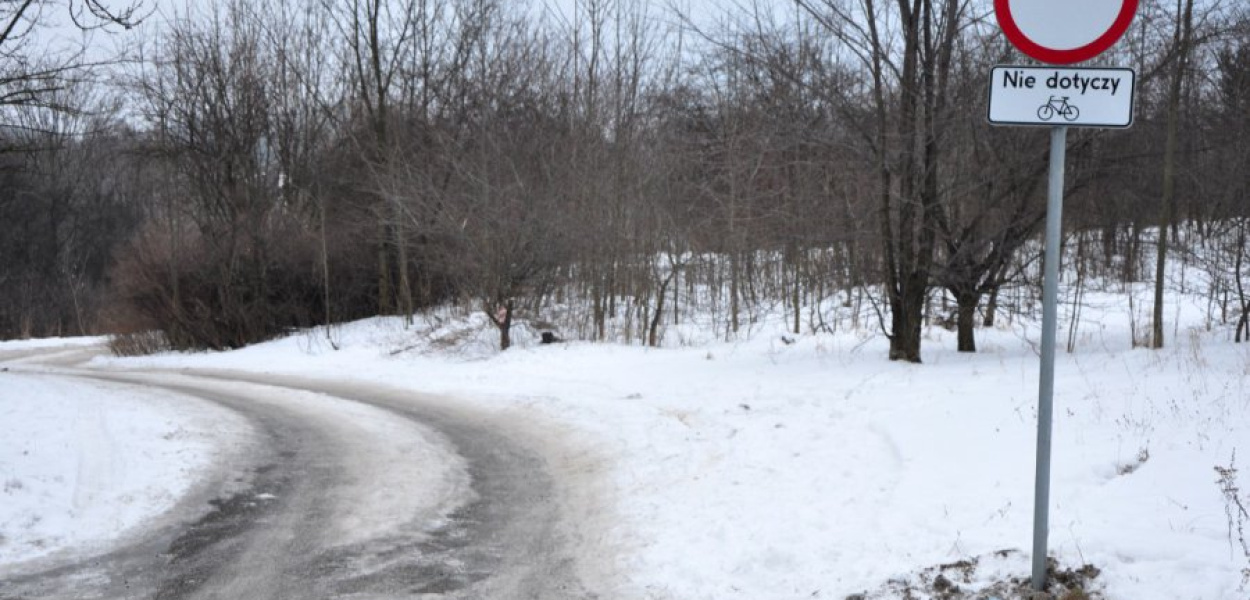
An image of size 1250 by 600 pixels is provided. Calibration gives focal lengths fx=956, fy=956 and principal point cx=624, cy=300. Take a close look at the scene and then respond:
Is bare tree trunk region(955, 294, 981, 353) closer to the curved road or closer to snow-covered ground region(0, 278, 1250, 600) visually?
snow-covered ground region(0, 278, 1250, 600)

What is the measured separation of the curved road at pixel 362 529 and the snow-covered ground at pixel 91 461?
0.35 metres

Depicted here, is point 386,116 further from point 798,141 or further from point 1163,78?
point 1163,78

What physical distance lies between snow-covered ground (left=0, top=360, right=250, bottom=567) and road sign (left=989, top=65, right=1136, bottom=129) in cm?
637

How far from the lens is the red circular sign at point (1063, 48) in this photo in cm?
407

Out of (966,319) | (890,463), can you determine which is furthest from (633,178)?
(890,463)

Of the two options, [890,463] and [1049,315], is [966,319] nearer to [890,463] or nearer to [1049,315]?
[890,463]

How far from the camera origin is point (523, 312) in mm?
21406

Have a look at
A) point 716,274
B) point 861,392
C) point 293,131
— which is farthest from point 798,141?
point 293,131

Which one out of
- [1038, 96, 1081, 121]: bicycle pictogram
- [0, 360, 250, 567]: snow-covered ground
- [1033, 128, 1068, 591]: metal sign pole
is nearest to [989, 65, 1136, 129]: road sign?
[1038, 96, 1081, 121]: bicycle pictogram

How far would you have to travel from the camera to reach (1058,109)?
4172 mm

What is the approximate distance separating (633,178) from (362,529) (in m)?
18.0

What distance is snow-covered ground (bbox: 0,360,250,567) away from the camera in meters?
6.89

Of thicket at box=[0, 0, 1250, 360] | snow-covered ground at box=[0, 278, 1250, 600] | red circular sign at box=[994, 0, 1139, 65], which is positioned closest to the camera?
red circular sign at box=[994, 0, 1139, 65]

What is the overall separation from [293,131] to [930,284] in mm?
24644
